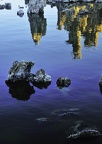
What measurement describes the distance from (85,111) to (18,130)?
41.4 feet

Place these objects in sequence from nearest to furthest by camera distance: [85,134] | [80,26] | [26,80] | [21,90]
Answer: [85,134] < [21,90] < [26,80] < [80,26]

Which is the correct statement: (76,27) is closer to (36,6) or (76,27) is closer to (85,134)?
(36,6)

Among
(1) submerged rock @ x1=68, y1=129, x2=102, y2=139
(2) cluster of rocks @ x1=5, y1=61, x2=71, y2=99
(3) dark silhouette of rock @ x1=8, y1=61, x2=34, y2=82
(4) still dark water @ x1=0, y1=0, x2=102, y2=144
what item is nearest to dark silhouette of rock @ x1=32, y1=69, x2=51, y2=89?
(2) cluster of rocks @ x1=5, y1=61, x2=71, y2=99

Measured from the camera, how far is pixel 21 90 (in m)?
69.8

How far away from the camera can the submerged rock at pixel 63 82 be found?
71125 millimetres

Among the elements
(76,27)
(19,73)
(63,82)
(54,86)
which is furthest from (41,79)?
(76,27)

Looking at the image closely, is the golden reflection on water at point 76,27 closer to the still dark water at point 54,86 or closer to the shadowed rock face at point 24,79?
the still dark water at point 54,86

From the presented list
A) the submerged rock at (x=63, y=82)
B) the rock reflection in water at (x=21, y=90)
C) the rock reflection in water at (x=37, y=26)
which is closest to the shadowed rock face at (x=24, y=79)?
the rock reflection in water at (x=21, y=90)

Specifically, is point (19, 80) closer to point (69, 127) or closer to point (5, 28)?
point (69, 127)

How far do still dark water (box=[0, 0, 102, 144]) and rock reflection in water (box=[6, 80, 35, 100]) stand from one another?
2.15 ft

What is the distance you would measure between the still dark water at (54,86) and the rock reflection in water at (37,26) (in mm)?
472

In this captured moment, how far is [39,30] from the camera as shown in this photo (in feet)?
469

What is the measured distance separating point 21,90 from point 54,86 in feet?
23.0

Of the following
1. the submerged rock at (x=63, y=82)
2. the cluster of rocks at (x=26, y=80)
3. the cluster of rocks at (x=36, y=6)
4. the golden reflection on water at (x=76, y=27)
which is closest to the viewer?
the cluster of rocks at (x=26, y=80)
